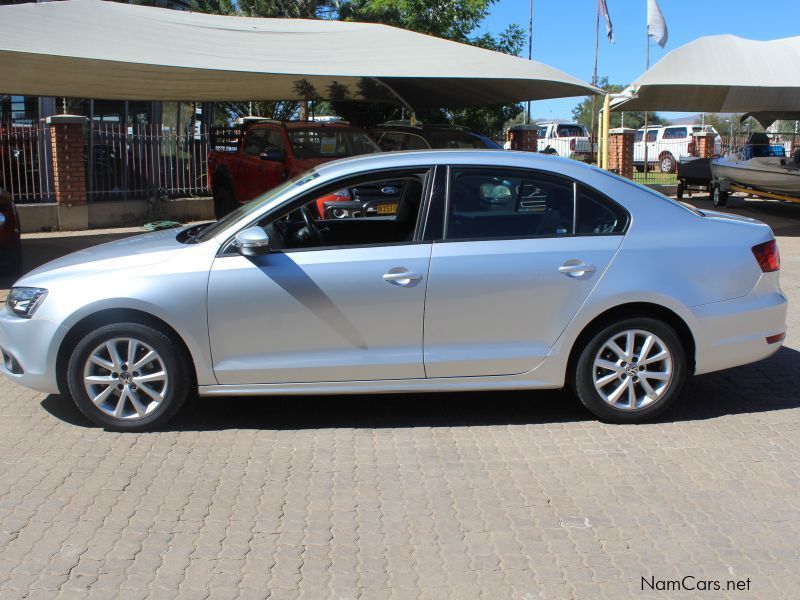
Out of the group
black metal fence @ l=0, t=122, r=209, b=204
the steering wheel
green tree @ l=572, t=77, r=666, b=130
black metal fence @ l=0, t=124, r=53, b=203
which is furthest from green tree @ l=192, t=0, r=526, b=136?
green tree @ l=572, t=77, r=666, b=130

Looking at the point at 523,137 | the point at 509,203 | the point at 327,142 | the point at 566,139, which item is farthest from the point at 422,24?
the point at 509,203

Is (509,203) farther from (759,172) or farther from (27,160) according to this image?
(759,172)

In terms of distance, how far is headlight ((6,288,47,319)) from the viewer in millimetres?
5309

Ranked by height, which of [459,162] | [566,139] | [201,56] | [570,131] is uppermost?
[570,131]

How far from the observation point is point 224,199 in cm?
1599

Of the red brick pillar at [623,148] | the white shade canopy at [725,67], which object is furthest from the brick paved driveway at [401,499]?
the red brick pillar at [623,148]

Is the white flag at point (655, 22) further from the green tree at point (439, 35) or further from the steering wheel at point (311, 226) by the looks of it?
the steering wheel at point (311, 226)

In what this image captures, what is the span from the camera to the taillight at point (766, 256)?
555 cm

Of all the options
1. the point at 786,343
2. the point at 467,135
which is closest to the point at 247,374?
the point at 786,343

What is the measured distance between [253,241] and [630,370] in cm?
239

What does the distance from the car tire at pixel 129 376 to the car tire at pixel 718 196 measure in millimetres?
17632

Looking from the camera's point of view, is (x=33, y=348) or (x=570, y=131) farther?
(x=570, y=131)

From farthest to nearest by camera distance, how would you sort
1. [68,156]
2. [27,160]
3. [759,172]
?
1. [759,172]
2. [27,160]
3. [68,156]

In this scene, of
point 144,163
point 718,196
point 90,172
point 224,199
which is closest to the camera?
point 224,199
